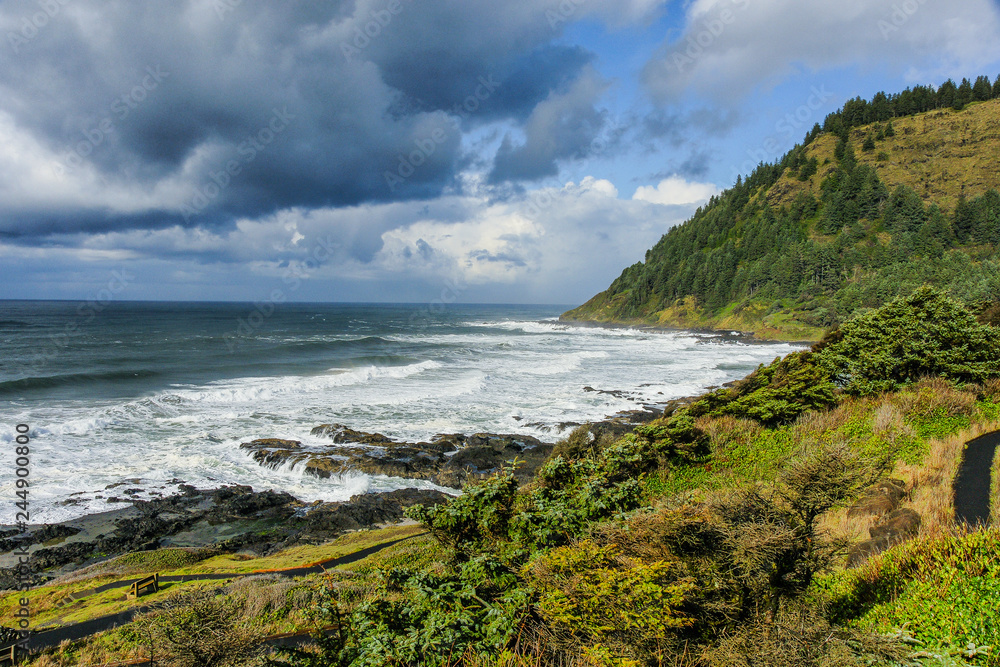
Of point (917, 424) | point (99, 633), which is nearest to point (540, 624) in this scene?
point (99, 633)

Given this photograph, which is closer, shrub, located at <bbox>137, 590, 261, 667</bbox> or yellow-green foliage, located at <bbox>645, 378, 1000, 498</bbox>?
shrub, located at <bbox>137, 590, 261, 667</bbox>

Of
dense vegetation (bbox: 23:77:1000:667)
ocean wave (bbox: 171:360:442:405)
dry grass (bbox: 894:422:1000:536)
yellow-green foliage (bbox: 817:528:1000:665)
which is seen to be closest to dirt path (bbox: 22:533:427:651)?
dense vegetation (bbox: 23:77:1000:667)

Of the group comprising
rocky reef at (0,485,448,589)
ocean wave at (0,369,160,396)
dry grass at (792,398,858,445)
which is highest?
dry grass at (792,398,858,445)

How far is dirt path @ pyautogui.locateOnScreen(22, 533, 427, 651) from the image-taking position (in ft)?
25.1

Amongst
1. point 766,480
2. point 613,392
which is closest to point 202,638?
point 766,480

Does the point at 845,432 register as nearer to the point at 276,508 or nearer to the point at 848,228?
the point at 276,508

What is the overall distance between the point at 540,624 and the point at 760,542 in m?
2.10

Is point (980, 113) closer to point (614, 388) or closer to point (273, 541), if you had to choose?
point (614, 388)

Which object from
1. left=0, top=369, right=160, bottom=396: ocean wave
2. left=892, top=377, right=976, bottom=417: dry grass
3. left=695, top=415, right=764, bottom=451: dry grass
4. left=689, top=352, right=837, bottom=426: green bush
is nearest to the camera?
left=695, top=415, right=764, bottom=451: dry grass

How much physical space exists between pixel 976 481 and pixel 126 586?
56.7ft

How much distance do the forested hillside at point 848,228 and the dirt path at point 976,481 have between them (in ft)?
181

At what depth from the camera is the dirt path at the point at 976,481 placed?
22.0 feet

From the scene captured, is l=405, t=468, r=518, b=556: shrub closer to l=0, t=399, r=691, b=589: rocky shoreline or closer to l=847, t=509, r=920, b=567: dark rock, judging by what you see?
l=0, t=399, r=691, b=589: rocky shoreline

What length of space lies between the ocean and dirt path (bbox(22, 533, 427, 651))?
5785 millimetres
